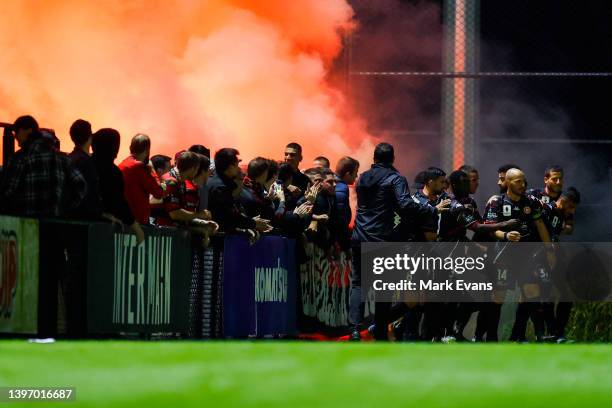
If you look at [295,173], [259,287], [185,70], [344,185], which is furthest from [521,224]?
[185,70]

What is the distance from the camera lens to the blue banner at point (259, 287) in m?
14.0

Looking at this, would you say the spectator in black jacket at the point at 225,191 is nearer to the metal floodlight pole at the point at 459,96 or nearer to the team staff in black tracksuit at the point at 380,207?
the team staff in black tracksuit at the point at 380,207

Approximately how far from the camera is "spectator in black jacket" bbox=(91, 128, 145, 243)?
12258 mm

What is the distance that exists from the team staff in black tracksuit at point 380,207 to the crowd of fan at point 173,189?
77 cm

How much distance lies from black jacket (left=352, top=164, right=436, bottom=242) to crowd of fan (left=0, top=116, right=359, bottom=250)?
0.77 m

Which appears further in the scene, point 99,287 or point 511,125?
point 511,125

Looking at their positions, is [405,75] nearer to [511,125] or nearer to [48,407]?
[511,125]

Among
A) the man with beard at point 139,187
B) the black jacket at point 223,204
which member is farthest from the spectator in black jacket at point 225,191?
the man with beard at point 139,187

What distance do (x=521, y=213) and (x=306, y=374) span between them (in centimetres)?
788

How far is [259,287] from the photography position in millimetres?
14578

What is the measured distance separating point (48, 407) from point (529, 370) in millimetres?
3240

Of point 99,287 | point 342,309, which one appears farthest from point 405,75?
point 99,287

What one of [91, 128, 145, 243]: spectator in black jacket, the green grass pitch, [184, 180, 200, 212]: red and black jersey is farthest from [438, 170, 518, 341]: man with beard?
the green grass pitch

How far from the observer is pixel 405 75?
2136cm
